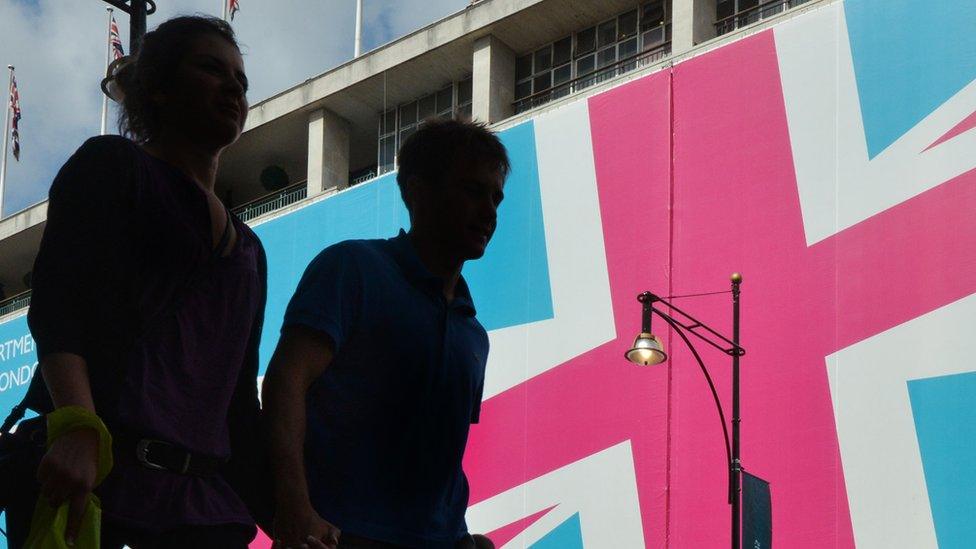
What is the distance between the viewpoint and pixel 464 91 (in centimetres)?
2816

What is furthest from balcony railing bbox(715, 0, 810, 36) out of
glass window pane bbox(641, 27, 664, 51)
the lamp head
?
the lamp head

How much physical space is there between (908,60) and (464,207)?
16.0 meters

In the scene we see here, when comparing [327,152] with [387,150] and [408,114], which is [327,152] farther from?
[408,114]

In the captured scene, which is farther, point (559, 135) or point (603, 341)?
point (559, 135)

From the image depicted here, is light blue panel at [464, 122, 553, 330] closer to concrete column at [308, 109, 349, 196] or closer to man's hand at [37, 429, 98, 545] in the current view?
concrete column at [308, 109, 349, 196]

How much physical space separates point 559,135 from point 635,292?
3.25 metres

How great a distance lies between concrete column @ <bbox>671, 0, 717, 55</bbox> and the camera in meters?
23.4

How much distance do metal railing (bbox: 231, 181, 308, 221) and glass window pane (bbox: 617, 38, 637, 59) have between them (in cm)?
801


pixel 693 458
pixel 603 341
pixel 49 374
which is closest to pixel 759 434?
pixel 693 458

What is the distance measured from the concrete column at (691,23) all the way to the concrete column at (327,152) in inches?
325

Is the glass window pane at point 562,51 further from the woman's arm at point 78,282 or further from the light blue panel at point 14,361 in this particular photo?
the woman's arm at point 78,282

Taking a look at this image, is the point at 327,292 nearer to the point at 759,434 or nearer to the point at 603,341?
the point at 759,434

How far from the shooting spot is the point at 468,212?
3.62 metres

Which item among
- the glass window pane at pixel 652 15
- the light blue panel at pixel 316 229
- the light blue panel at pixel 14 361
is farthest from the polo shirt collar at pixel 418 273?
the light blue panel at pixel 14 361
